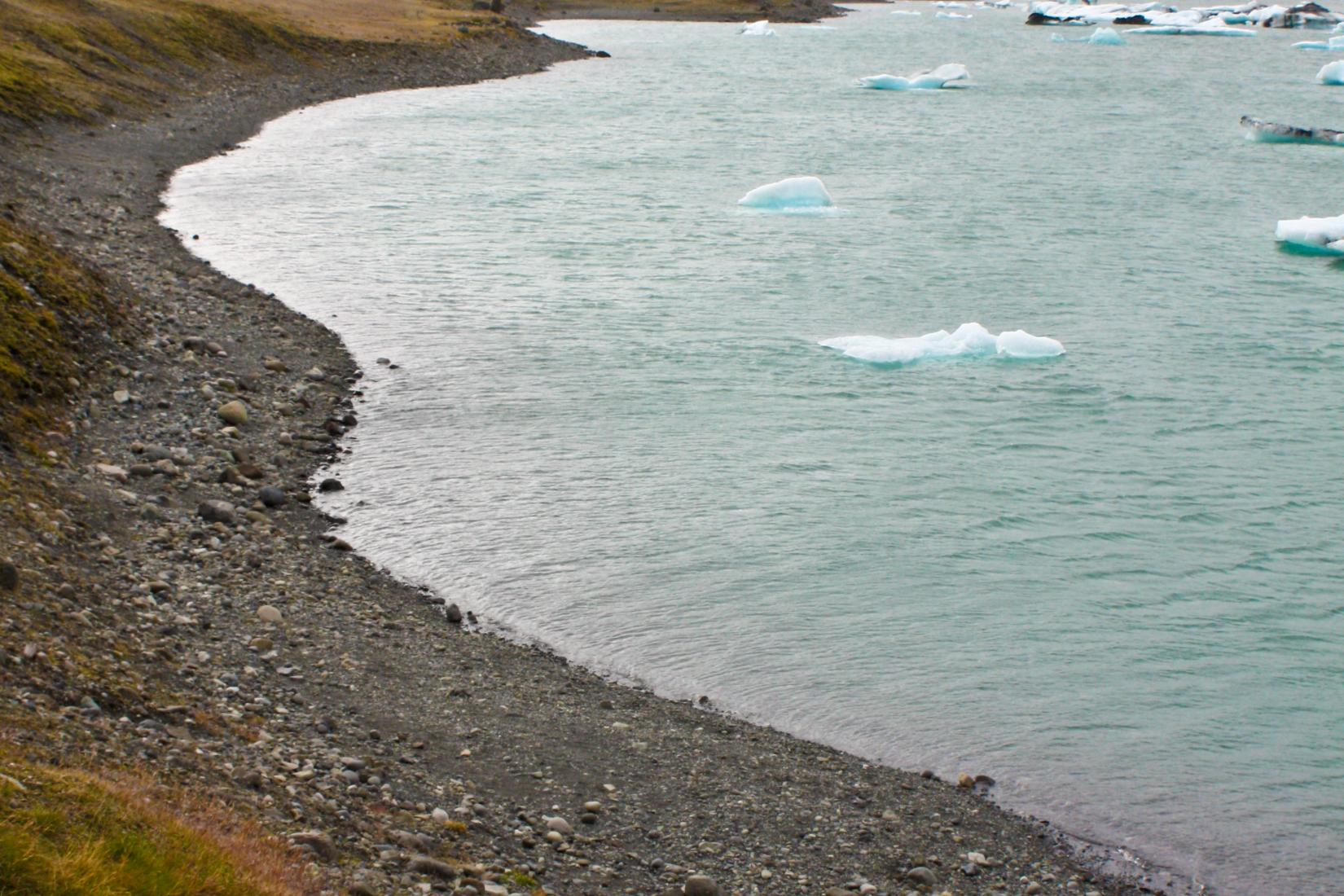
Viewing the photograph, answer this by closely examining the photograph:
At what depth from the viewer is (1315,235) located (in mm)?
39688

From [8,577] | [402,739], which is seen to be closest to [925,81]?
[402,739]

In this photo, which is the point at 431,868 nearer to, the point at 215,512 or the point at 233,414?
the point at 215,512

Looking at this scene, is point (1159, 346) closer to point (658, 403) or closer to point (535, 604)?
point (658, 403)

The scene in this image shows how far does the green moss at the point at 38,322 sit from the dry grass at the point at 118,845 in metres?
10.5

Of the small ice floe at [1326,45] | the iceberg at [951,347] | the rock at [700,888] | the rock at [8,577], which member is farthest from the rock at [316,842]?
the small ice floe at [1326,45]

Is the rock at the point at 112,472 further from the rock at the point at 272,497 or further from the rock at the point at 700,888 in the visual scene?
the rock at the point at 700,888

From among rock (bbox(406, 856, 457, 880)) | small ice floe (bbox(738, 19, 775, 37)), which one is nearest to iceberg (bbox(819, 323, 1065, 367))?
rock (bbox(406, 856, 457, 880))

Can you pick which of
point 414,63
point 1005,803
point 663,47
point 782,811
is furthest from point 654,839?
point 663,47

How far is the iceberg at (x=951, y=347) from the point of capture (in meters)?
29.9

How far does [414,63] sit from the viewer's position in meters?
80.0

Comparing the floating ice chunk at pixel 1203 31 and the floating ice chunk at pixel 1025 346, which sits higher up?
the floating ice chunk at pixel 1203 31

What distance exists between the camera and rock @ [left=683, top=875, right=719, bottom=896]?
38.5 feet

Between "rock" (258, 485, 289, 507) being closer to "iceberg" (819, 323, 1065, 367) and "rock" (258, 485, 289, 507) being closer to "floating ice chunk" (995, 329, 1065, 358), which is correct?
"iceberg" (819, 323, 1065, 367)

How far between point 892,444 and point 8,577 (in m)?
15.5
